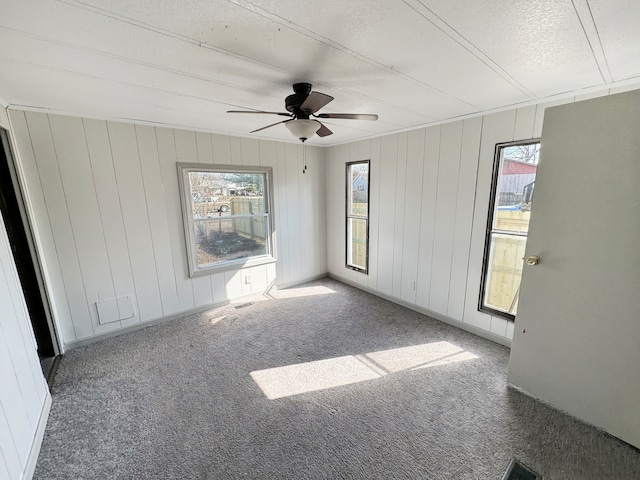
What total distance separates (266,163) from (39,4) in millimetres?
2715

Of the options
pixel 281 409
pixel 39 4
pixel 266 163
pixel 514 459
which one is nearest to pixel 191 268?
pixel 266 163

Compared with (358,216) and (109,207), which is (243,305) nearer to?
(109,207)

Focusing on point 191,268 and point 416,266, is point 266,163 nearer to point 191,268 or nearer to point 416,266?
point 191,268

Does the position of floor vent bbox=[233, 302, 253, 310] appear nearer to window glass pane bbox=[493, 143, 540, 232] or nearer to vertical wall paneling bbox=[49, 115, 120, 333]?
vertical wall paneling bbox=[49, 115, 120, 333]

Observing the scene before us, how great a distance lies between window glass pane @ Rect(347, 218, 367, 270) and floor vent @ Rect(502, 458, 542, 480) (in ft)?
9.01

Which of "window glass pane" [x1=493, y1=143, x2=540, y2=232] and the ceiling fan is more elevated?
the ceiling fan

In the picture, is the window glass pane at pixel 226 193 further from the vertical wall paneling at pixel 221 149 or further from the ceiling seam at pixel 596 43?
the ceiling seam at pixel 596 43

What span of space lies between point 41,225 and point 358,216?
3.59 metres

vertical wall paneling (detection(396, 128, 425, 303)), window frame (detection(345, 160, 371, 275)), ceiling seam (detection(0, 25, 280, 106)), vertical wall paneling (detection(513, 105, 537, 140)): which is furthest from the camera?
window frame (detection(345, 160, 371, 275))

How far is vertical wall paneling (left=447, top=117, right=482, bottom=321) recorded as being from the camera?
2.63 m

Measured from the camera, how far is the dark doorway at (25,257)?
2.19 meters

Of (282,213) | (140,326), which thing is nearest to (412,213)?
(282,213)

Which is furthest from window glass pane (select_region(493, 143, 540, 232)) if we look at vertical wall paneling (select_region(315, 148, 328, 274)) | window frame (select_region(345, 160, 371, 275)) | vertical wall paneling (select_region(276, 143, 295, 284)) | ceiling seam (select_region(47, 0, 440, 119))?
vertical wall paneling (select_region(276, 143, 295, 284))

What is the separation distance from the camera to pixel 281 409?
1878mm
